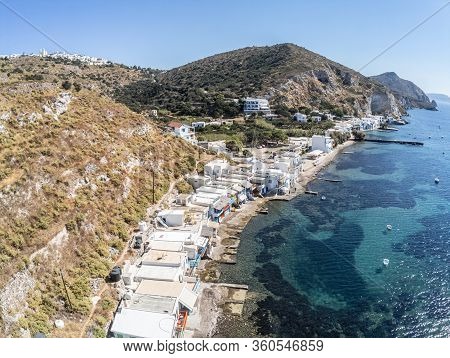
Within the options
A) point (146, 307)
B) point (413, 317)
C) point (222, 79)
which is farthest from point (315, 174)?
point (222, 79)

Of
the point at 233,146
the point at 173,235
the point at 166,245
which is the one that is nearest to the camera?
the point at 166,245

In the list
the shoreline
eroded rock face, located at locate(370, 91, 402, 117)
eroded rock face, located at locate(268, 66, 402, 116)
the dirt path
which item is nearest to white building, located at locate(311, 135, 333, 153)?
the shoreline

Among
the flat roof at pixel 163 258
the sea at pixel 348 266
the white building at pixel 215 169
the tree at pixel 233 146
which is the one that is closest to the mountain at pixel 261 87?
the tree at pixel 233 146

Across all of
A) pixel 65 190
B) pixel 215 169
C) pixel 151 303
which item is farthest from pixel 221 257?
pixel 215 169

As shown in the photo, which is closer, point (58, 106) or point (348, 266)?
point (348, 266)

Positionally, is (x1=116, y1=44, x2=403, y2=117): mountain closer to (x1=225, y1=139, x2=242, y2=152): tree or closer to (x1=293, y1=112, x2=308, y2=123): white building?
(x1=293, y1=112, x2=308, y2=123): white building

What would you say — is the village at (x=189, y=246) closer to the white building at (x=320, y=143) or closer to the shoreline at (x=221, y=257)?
the shoreline at (x=221, y=257)

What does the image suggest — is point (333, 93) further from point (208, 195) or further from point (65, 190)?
point (65, 190)
